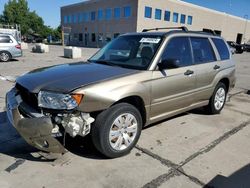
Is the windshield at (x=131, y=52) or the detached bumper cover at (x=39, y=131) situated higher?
the windshield at (x=131, y=52)

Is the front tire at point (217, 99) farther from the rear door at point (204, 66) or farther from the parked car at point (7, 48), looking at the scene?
the parked car at point (7, 48)

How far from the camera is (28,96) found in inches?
130

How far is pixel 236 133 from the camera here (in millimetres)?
4484

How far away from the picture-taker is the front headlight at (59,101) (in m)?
2.89

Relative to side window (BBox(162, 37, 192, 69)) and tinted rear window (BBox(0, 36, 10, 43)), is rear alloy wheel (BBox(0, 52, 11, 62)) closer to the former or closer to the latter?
tinted rear window (BBox(0, 36, 10, 43))

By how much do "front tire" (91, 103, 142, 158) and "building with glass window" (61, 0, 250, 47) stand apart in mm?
36105

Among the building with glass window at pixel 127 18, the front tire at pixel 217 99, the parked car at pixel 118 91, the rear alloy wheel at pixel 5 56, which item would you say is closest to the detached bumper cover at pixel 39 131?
the parked car at pixel 118 91

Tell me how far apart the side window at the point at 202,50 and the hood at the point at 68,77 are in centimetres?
165

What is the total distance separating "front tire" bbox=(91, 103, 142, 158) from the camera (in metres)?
3.12

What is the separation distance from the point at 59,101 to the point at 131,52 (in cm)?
182

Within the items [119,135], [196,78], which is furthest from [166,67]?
[119,135]

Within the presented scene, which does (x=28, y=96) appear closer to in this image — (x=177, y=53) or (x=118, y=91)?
(x=118, y=91)

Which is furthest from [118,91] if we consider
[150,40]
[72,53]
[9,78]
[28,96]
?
[72,53]

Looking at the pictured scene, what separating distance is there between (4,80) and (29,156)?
6132 millimetres
